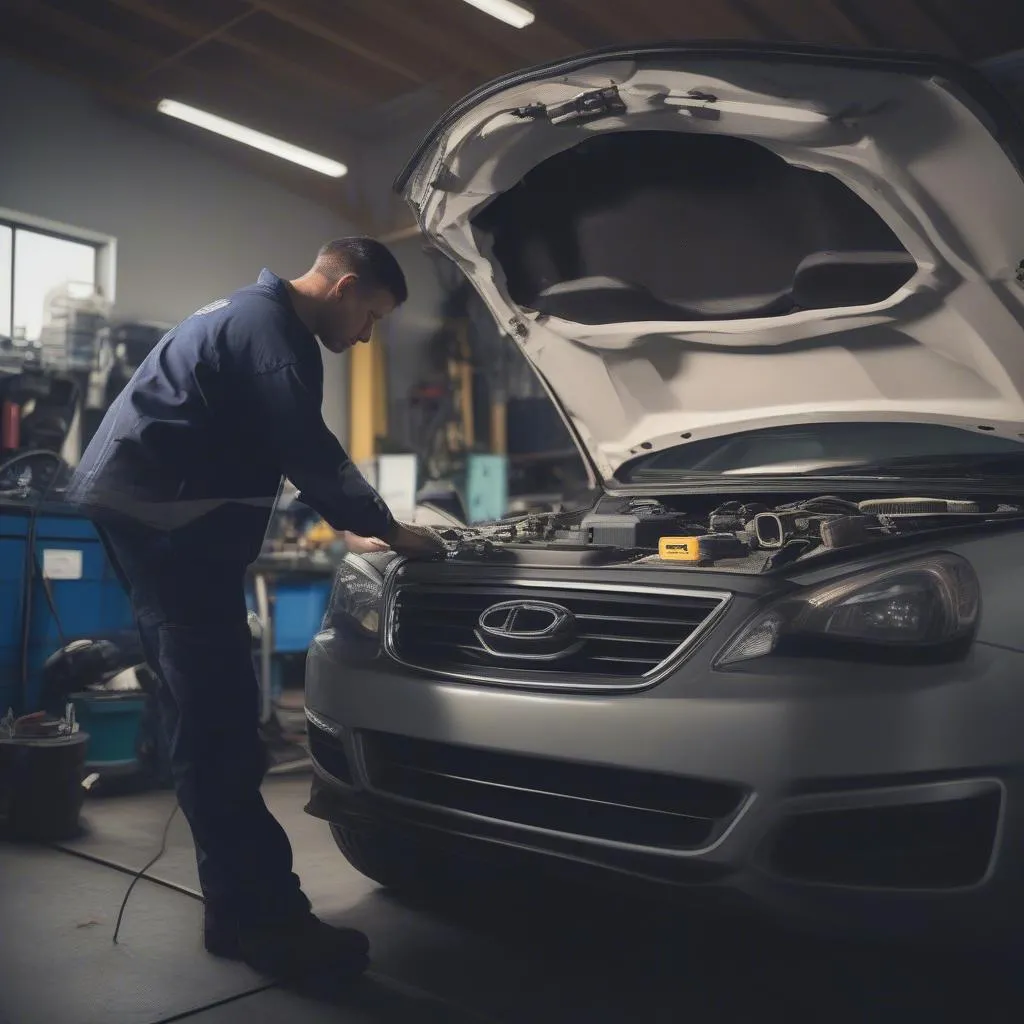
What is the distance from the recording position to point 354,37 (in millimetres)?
6488

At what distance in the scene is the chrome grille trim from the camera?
1.44 meters

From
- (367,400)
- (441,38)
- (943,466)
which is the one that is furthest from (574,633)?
(367,400)

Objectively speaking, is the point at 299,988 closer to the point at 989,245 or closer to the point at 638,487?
the point at 638,487

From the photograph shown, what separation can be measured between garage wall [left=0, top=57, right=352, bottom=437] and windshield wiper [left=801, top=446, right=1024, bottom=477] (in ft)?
17.9

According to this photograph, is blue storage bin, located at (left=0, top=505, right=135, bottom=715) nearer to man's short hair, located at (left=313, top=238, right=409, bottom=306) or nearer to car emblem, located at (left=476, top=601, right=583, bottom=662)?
man's short hair, located at (left=313, top=238, right=409, bottom=306)

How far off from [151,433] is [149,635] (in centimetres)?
37

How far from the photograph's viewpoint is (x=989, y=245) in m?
1.82

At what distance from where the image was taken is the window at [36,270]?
5793 millimetres

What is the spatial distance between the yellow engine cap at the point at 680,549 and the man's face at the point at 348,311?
74 centimetres

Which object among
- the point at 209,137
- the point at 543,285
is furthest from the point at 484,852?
the point at 209,137

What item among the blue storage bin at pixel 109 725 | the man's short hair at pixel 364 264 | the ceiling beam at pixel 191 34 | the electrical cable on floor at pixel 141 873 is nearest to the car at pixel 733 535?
the man's short hair at pixel 364 264

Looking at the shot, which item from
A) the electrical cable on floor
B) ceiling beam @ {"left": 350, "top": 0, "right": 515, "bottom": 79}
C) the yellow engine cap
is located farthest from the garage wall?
the yellow engine cap

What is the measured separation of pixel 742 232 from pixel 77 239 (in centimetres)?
553

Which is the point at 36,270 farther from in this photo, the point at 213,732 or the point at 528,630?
the point at 528,630
